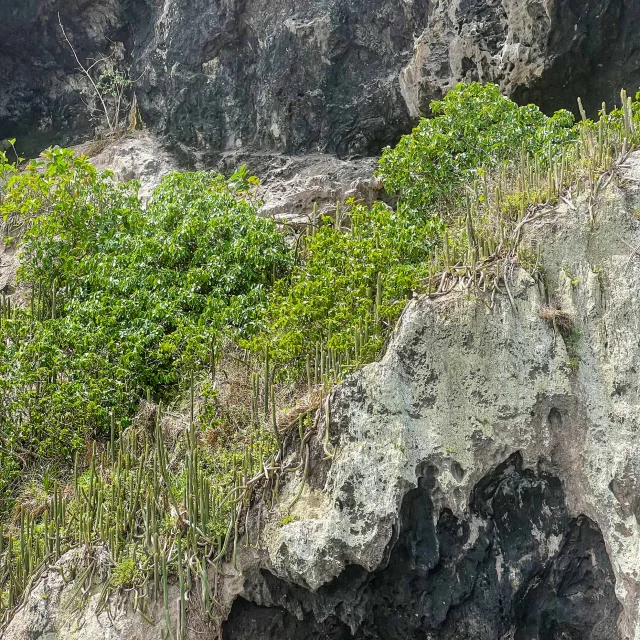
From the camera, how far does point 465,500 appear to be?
22.7ft

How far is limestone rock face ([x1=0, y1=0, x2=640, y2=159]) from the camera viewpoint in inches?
468

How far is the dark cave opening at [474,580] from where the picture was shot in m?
6.84

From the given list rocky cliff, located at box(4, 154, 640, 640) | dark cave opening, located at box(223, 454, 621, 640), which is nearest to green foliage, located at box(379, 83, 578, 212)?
rocky cliff, located at box(4, 154, 640, 640)

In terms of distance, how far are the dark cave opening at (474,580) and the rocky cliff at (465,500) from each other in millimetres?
11

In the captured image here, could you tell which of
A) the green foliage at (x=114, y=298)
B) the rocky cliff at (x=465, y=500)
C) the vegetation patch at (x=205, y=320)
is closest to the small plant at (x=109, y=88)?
the vegetation patch at (x=205, y=320)

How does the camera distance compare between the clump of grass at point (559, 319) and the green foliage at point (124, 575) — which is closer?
the green foliage at point (124, 575)

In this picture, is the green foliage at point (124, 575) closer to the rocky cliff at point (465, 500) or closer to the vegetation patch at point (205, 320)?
the vegetation patch at point (205, 320)

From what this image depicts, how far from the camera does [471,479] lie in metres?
6.98

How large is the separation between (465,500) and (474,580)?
65 cm

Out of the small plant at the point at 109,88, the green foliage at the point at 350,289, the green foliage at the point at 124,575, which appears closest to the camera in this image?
the green foliage at the point at 124,575

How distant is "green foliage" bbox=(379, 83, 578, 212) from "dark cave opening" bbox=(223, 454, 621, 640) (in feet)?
15.1

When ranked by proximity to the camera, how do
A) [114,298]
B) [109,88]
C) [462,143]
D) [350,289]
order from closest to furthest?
[350,289] → [114,298] → [462,143] → [109,88]

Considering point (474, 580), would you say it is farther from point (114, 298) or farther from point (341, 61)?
point (341, 61)

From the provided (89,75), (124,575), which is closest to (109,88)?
(89,75)
